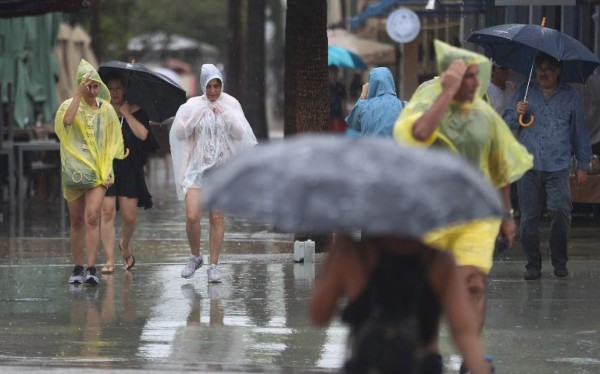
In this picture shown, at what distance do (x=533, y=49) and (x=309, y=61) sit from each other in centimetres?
231

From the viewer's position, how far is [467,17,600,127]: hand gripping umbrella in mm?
Answer: 11320

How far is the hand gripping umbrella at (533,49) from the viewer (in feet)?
37.1

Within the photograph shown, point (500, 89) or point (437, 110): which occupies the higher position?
point (437, 110)

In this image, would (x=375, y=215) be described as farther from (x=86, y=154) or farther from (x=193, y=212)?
(x=86, y=154)

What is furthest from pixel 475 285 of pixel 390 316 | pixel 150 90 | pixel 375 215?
pixel 150 90

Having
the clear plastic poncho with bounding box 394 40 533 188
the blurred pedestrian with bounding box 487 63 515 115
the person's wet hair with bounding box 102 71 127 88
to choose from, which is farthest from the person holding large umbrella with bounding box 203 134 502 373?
the blurred pedestrian with bounding box 487 63 515 115

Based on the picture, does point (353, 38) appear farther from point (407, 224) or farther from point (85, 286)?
point (407, 224)

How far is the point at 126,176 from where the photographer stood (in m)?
12.4

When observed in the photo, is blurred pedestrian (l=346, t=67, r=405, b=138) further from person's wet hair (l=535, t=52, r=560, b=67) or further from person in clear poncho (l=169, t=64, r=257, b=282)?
person's wet hair (l=535, t=52, r=560, b=67)

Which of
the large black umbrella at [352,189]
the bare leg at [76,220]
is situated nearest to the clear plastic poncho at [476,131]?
the large black umbrella at [352,189]

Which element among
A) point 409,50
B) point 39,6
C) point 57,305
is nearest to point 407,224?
point 57,305

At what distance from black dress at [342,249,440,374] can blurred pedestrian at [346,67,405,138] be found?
19.8 ft

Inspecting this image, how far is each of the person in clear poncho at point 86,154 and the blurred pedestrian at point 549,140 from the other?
10.6 feet

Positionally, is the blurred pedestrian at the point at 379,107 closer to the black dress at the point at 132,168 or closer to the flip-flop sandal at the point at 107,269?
the black dress at the point at 132,168
